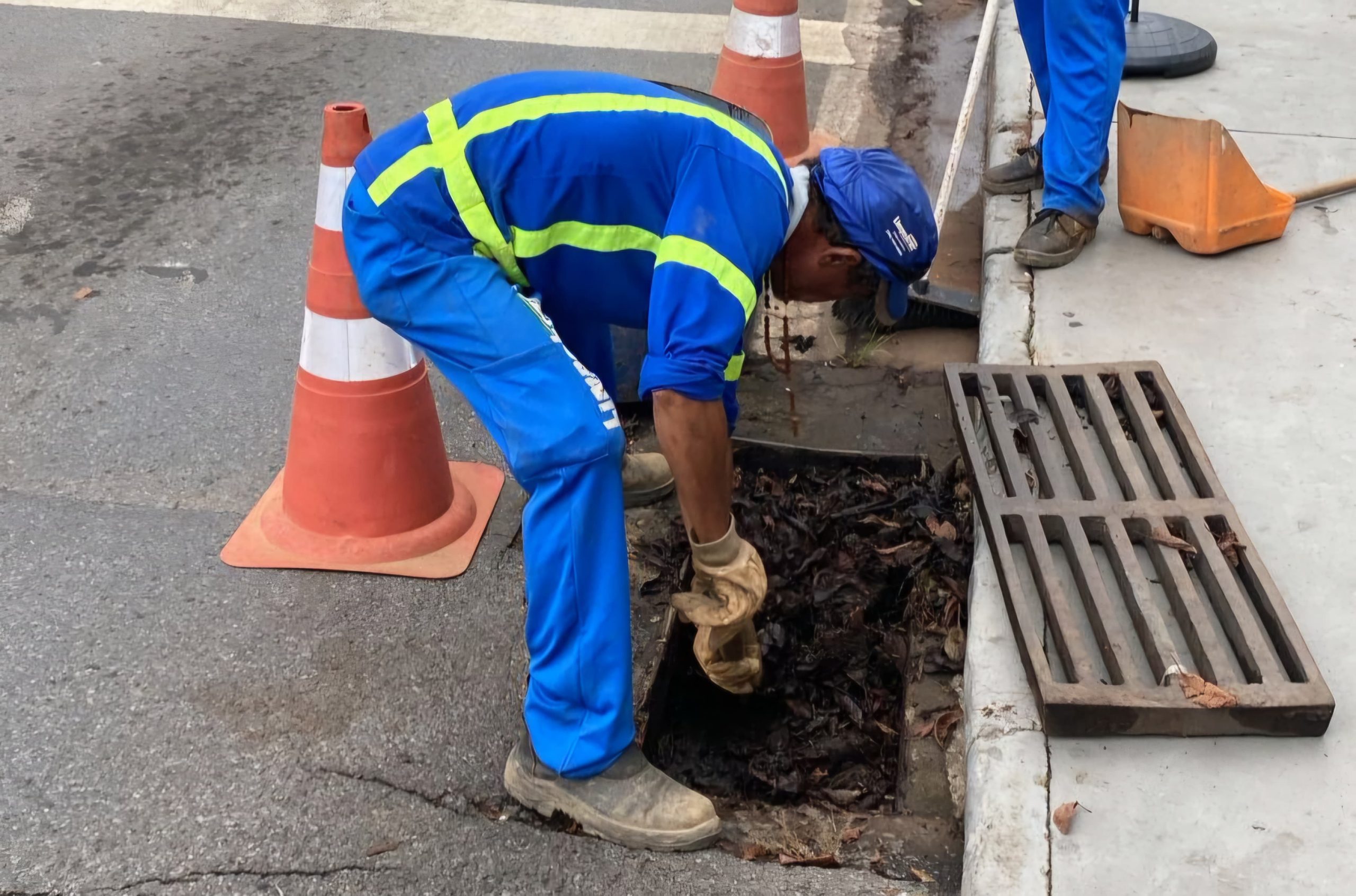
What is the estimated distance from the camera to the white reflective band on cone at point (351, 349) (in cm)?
282

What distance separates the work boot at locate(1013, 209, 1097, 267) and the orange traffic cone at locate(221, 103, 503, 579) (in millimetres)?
1975

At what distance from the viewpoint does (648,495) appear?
3.32m

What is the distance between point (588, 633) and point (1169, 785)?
109cm

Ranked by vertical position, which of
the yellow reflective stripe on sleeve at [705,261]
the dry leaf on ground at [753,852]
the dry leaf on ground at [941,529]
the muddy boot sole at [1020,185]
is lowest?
→ the dry leaf on ground at [941,529]

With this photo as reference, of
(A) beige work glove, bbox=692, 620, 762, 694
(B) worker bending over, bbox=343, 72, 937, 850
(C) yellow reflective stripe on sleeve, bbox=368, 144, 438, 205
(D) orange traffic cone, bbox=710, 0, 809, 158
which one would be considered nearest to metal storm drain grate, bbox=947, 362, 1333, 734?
(A) beige work glove, bbox=692, 620, 762, 694

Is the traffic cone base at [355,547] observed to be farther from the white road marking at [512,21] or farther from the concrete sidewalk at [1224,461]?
the white road marking at [512,21]

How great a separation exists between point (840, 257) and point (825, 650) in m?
1.15

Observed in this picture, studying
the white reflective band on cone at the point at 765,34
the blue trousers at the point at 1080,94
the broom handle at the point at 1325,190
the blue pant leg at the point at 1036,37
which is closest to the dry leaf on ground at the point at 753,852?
the blue trousers at the point at 1080,94

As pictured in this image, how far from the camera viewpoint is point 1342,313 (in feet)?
11.5

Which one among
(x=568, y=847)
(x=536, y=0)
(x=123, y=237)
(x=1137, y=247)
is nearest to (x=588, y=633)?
(x=568, y=847)

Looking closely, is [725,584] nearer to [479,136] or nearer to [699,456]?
[699,456]

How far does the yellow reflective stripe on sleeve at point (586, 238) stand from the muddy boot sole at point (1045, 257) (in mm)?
1929

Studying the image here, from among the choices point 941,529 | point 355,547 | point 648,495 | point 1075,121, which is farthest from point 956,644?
point 1075,121

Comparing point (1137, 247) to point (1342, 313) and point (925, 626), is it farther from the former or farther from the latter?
point (925, 626)
